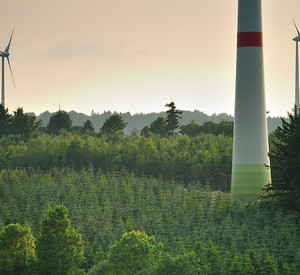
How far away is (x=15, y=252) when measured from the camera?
71500 mm

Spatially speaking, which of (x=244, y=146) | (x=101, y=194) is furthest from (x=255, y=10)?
(x=101, y=194)

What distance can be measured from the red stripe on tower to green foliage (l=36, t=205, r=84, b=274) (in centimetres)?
2775

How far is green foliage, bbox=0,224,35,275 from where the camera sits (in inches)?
2793

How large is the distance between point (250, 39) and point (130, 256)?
2991cm

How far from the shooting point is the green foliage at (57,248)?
70188 mm

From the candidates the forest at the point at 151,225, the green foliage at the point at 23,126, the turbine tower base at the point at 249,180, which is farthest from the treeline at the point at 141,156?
the turbine tower base at the point at 249,180

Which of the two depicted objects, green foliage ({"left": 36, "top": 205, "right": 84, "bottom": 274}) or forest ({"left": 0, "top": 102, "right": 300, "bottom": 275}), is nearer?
forest ({"left": 0, "top": 102, "right": 300, "bottom": 275})

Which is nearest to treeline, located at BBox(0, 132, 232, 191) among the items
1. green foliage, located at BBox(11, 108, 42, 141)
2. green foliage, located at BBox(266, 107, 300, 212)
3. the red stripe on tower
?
green foliage, located at BBox(11, 108, 42, 141)

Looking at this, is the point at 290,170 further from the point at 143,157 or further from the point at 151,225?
the point at 143,157

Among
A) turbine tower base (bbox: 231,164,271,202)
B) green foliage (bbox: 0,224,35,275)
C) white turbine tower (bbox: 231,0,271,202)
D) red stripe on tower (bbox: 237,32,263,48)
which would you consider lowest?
green foliage (bbox: 0,224,35,275)

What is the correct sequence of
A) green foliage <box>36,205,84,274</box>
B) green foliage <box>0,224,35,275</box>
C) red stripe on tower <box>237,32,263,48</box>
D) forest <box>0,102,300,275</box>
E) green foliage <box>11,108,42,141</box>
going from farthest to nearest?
green foliage <box>11,108,42,141</box> < red stripe on tower <box>237,32,263,48</box> < green foliage <box>0,224,35,275</box> < green foliage <box>36,205,84,274</box> < forest <box>0,102,300,275</box>

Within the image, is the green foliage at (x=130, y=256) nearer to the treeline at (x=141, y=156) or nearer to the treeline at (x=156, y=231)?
the treeline at (x=156, y=231)

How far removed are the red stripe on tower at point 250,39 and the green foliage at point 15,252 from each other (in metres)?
31.7

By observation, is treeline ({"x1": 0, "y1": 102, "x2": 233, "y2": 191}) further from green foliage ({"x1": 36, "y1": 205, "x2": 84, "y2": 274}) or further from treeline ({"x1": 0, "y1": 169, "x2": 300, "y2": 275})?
green foliage ({"x1": 36, "y1": 205, "x2": 84, "y2": 274})
